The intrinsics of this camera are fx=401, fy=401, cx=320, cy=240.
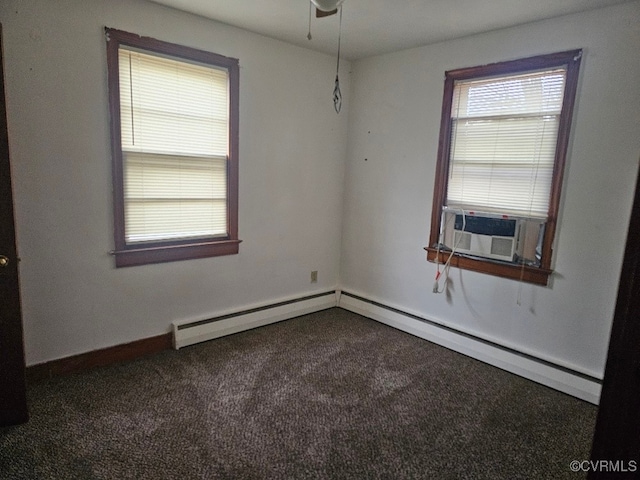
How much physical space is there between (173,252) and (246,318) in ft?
3.00

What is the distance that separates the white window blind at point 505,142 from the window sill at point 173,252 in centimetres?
195

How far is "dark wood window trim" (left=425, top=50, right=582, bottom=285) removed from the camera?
2689 millimetres

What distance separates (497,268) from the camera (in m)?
3.13

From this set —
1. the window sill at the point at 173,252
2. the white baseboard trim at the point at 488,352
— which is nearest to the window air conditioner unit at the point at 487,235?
the white baseboard trim at the point at 488,352

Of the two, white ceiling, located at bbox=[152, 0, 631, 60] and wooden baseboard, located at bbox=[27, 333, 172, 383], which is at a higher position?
white ceiling, located at bbox=[152, 0, 631, 60]

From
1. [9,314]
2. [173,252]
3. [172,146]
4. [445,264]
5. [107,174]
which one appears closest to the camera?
[9,314]

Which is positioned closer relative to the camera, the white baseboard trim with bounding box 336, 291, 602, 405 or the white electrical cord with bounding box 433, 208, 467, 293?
the white baseboard trim with bounding box 336, 291, 602, 405

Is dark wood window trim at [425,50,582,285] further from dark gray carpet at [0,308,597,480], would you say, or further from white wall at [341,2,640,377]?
dark gray carpet at [0,308,597,480]

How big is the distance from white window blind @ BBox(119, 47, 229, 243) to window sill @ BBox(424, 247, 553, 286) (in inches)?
75.1

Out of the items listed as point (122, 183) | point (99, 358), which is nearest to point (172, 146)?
point (122, 183)

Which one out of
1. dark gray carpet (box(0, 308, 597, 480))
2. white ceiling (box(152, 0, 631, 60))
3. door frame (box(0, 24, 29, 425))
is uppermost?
white ceiling (box(152, 0, 631, 60))

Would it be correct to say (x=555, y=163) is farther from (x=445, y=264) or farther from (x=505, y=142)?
(x=445, y=264)

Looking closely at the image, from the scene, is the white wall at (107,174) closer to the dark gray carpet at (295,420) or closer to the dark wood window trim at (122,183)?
the dark wood window trim at (122,183)

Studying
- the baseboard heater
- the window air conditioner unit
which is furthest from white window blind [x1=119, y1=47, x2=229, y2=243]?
the window air conditioner unit
